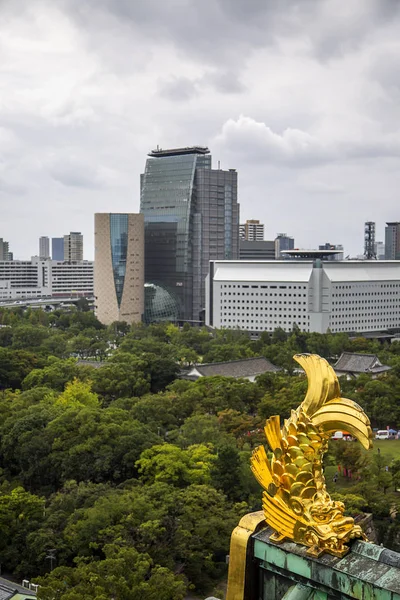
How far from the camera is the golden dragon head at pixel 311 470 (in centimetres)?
782

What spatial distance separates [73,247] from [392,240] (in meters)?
79.7

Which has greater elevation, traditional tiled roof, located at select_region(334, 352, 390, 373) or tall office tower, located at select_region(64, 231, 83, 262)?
tall office tower, located at select_region(64, 231, 83, 262)

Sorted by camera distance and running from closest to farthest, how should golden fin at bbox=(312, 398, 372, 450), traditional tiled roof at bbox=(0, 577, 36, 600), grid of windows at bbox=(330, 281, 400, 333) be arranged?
golden fin at bbox=(312, 398, 372, 450) → traditional tiled roof at bbox=(0, 577, 36, 600) → grid of windows at bbox=(330, 281, 400, 333)

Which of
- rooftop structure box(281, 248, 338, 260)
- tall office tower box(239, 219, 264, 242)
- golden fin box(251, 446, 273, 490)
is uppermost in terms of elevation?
tall office tower box(239, 219, 264, 242)

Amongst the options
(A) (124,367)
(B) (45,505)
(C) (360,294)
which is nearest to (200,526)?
(B) (45,505)

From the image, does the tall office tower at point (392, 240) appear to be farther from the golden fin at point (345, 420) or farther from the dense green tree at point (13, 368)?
the golden fin at point (345, 420)

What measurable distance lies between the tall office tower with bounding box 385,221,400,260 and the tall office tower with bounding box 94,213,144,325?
101551 millimetres

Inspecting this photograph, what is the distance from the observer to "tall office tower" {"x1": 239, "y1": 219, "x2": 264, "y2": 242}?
175 m

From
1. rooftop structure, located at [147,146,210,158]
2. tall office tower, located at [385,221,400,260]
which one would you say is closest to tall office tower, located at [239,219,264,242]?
tall office tower, located at [385,221,400,260]

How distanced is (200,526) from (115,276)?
212 ft

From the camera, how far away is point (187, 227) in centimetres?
8981

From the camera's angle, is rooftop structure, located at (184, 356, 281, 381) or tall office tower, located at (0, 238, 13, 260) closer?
rooftop structure, located at (184, 356, 281, 381)

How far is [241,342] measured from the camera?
63.6 m

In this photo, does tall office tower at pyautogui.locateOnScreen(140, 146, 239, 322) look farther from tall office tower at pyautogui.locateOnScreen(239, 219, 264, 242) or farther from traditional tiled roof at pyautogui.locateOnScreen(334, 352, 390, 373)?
tall office tower at pyautogui.locateOnScreen(239, 219, 264, 242)
